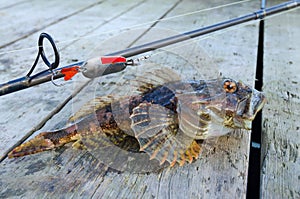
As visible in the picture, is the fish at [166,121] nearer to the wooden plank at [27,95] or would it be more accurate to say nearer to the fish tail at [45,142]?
the fish tail at [45,142]

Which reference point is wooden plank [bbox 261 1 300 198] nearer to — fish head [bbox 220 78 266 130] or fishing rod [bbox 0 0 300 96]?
fish head [bbox 220 78 266 130]

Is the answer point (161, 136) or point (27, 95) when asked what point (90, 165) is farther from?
point (27, 95)

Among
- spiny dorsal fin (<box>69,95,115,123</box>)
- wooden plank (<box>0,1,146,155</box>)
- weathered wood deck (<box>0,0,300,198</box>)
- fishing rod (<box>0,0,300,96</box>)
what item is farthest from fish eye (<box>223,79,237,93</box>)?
wooden plank (<box>0,1,146,155</box>)

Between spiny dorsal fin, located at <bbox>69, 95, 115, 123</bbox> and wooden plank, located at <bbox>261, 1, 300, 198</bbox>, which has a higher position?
spiny dorsal fin, located at <bbox>69, 95, 115, 123</bbox>

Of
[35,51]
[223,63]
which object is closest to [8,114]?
[35,51]

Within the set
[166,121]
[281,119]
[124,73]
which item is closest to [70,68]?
[166,121]

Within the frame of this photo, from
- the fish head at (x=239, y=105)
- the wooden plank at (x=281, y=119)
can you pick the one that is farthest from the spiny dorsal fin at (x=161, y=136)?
the wooden plank at (x=281, y=119)
